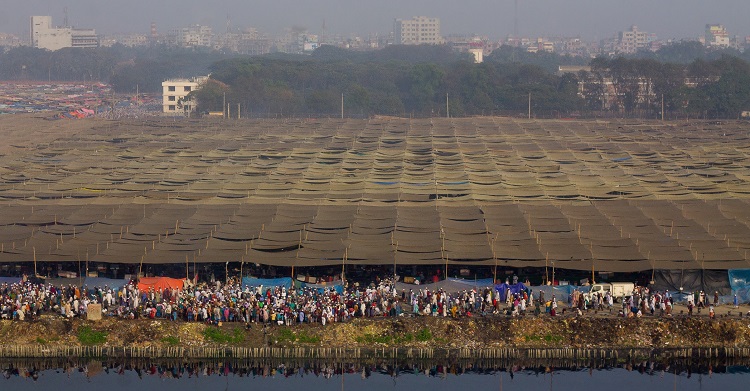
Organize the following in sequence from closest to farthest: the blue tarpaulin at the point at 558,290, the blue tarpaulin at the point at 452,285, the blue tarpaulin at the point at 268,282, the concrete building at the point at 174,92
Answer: the blue tarpaulin at the point at 558,290, the blue tarpaulin at the point at 452,285, the blue tarpaulin at the point at 268,282, the concrete building at the point at 174,92

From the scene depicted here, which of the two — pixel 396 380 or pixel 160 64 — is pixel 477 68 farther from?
pixel 396 380

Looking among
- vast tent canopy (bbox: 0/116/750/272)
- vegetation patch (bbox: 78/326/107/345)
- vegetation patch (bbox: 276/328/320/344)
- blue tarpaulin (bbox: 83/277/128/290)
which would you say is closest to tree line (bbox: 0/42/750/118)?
vast tent canopy (bbox: 0/116/750/272)

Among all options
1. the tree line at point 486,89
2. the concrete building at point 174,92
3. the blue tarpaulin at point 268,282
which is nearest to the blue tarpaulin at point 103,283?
the blue tarpaulin at point 268,282

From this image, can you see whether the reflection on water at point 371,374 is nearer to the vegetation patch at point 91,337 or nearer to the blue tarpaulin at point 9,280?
the vegetation patch at point 91,337

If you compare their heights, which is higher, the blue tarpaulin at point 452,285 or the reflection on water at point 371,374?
the blue tarpaulin at point 452,285

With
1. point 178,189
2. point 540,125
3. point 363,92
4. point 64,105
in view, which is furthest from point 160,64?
point 178,189

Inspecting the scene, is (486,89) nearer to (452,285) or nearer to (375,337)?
(452,285)

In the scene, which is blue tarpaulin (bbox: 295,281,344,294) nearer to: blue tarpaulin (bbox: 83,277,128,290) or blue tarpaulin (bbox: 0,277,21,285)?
blue tarpaulin (bbox: 83,277,128,290)
